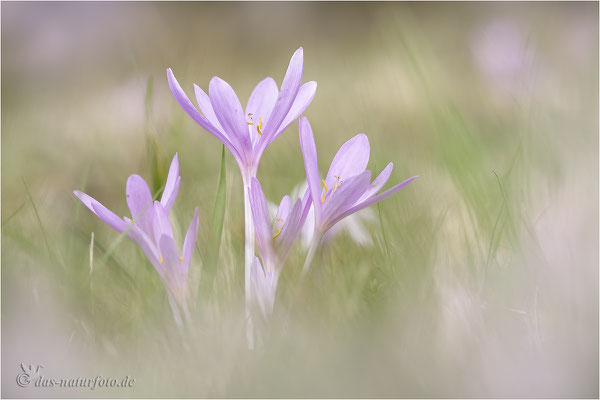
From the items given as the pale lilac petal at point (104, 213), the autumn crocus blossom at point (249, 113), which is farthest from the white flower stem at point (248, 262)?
the pale lilac petal at point (104, 213)

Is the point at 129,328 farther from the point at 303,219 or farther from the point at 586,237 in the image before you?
the point at 586,237

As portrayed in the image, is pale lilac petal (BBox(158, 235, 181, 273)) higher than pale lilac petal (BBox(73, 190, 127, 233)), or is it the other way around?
pale lilac petal (BBox(73, 190, 127, 233))

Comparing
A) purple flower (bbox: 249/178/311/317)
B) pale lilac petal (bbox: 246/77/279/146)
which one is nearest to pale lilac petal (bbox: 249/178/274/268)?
purple flower (bbox: 249/178/311/317)

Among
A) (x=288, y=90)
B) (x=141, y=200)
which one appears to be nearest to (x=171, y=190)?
(x=141, y=200)

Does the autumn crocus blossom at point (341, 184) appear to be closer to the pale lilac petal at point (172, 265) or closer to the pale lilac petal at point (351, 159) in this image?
the pale lilac petal at point (351, 159)

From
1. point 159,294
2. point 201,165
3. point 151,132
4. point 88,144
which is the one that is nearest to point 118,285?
point 159,294

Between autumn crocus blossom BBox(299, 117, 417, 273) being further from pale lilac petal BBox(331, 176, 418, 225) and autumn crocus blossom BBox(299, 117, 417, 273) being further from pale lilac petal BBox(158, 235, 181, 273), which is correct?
pale lilac petal BBox(158, 235, 181, 273)

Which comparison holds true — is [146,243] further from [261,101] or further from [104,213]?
[261,101]
